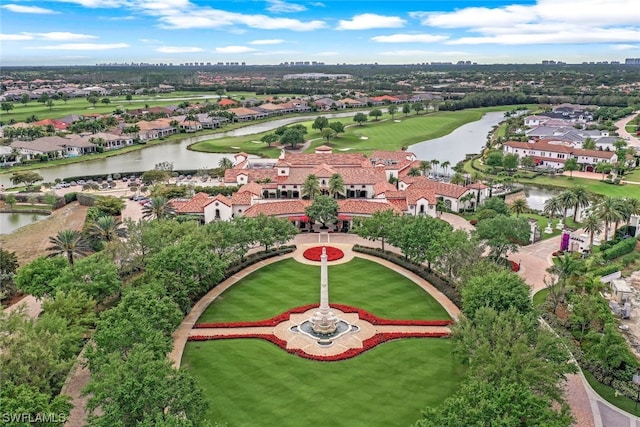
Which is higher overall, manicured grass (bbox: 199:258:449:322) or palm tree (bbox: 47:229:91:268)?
palm tree (bbox: 47:229:91:268)

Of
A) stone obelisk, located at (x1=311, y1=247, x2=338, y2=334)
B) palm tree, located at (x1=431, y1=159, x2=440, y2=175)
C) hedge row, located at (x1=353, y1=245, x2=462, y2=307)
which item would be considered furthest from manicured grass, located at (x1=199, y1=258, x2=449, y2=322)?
palm tree, located at (x1=431, y1=159, x2=440, y2=175)

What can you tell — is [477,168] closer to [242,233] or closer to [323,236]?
[323,236]

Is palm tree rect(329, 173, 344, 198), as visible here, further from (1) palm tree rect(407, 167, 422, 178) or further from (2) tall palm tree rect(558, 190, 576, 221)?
(2) tall palm tree rect(558, 190, 576, 221)

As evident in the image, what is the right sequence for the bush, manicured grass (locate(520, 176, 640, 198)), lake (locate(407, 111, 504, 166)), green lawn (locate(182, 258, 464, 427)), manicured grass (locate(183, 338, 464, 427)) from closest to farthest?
manicured grass (locate(183, 338, 464, 427)) < green lawn (locate(182, 258, 464, 427)) < the bush < manicured grass (locate(520, 176, 640, 198)) < lake (locate(407, 111, 504, 166))

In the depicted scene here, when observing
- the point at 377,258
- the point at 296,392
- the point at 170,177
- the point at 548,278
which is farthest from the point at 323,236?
the point at 170,177

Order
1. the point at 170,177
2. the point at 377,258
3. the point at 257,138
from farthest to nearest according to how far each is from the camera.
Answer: the point at 257,138 → the point at 170,177 → the point at 377,258

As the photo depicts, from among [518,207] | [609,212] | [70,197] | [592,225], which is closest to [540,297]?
[592,225]
